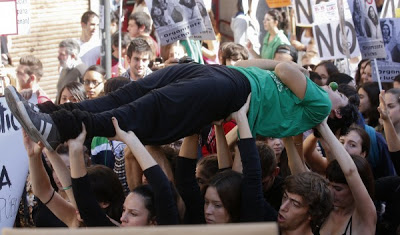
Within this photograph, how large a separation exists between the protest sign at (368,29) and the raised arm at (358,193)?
328cm

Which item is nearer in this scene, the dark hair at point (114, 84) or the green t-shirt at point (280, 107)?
the green t-shirt at point (280, 107)

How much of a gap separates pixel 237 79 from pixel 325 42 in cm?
474

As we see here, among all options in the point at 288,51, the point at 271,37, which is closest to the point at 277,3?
the point at 271,37

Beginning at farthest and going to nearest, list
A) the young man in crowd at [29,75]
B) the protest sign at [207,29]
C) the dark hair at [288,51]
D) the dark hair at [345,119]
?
the dark hair at [288,51], the young man in crowd at [29,75], the protest sign at [207,29], the dark hair at [345,119]

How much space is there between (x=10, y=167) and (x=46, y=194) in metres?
0.43

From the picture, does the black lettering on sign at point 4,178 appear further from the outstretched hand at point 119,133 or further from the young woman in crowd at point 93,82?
the young woman in crowd at point 93,82

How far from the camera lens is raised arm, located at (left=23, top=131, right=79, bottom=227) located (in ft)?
17.1

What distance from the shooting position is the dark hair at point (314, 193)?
4855mm

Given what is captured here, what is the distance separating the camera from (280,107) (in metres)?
5.28

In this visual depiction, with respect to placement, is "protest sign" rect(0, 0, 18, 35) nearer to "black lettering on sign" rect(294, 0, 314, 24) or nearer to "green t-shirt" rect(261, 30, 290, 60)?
"black lettering on sign" rect(294, 0, 314, 24)

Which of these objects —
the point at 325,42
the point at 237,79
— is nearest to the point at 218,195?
the point at 237,79

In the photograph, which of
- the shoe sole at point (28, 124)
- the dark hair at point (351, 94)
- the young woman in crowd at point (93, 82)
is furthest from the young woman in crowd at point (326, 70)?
the shoe sole at point (28, 124)

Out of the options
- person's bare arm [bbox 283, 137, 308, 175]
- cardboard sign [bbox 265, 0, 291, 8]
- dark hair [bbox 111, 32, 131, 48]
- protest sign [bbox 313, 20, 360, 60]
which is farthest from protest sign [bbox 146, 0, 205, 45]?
person's bare arm [bbox 283, 137, 308, 175]

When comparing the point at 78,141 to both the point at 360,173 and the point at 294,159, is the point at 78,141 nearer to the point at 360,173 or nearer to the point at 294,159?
the point at 294,159
